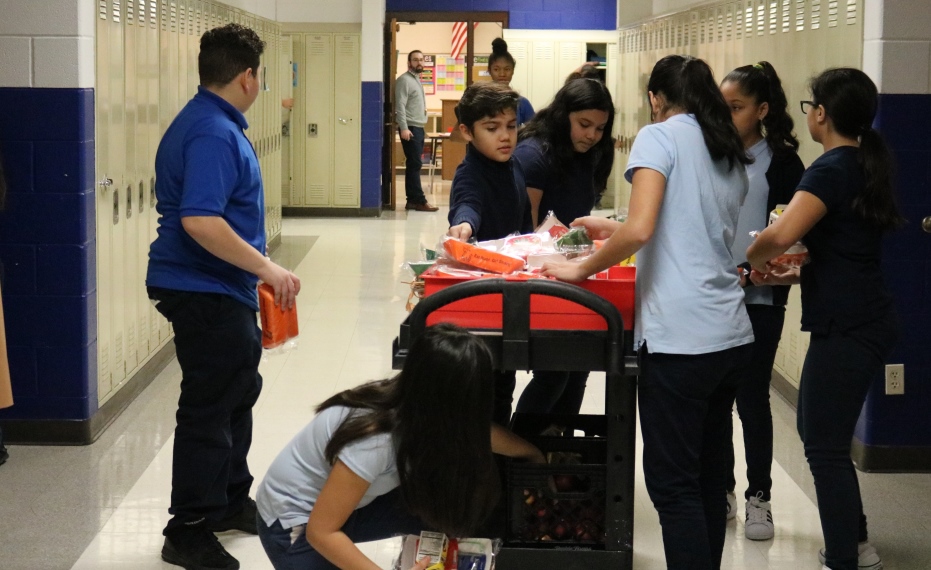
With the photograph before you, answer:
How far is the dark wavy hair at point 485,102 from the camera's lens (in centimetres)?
324

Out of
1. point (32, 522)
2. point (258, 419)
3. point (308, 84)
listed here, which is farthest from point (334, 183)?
point (32, 522)

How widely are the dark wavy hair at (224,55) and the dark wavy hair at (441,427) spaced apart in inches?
54.7

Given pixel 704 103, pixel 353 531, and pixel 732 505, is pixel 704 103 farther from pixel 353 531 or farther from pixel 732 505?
pixel 732 505

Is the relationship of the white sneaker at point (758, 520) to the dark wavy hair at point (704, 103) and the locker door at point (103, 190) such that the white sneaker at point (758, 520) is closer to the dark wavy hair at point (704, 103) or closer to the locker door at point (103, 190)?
the dark wavy hair at point (704, 103)

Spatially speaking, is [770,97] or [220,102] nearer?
[220,102]

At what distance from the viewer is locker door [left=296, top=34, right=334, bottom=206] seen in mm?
12469

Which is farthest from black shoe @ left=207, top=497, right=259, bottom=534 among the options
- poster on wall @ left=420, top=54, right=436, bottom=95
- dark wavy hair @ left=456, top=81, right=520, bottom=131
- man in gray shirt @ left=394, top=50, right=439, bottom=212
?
poster on wall @ left=420, top=54, right=436, bottom=95

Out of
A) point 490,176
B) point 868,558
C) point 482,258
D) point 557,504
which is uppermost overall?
point 490,176

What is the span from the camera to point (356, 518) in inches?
100

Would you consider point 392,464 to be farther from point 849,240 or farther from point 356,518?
point 849,240

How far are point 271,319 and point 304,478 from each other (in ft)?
3.01

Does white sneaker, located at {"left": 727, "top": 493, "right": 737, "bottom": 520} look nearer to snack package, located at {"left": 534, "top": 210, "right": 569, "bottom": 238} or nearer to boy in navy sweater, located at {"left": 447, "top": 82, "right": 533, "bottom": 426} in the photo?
boy in navy sweater, located at {"left": 447, "top": 82, "right": 533, "bottom": 426}

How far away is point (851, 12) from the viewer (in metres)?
4.46

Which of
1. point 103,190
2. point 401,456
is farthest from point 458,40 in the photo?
point 401,456
